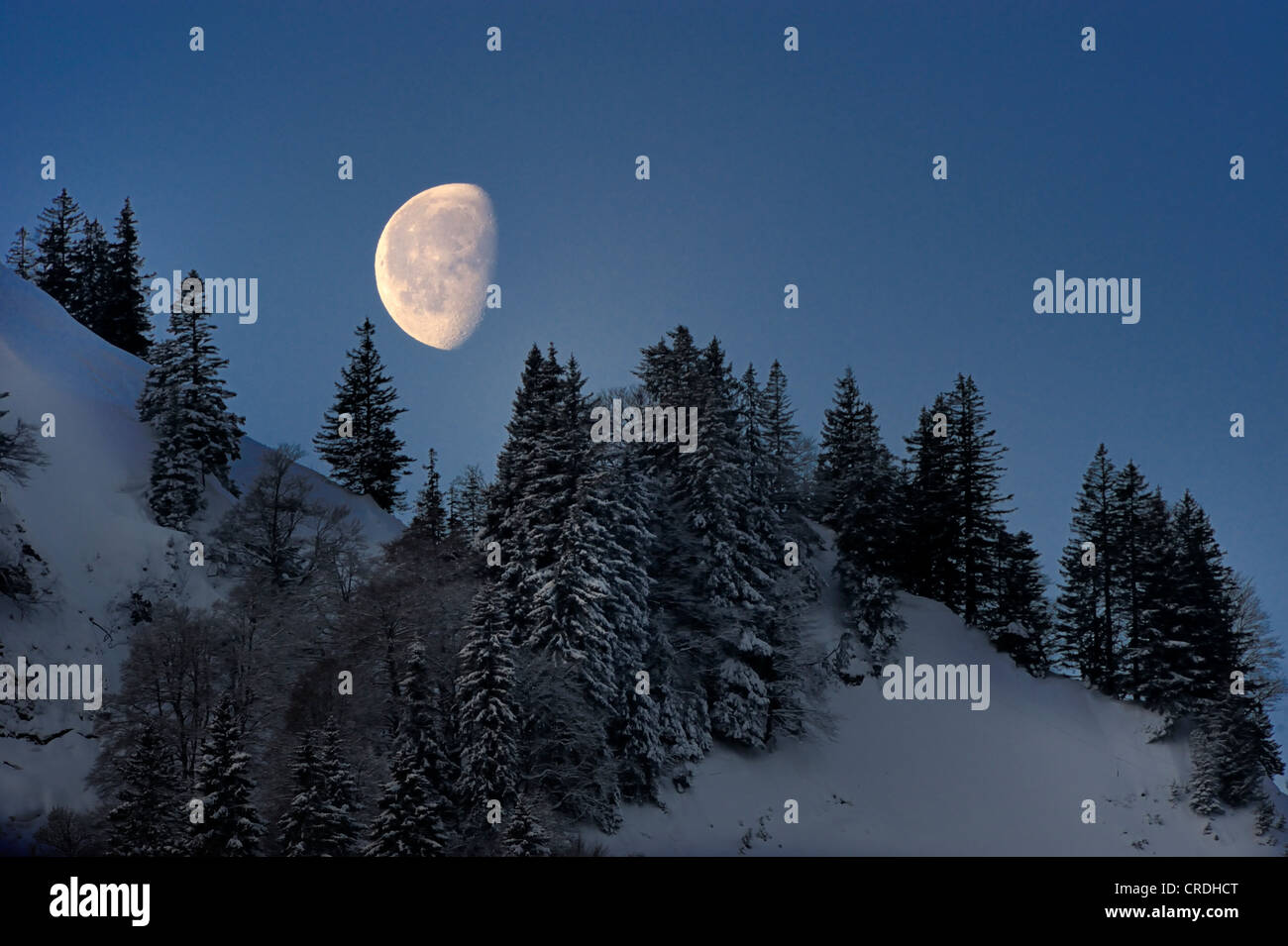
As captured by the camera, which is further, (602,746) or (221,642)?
(602,746)

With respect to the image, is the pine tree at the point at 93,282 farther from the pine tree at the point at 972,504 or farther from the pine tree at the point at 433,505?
the pine tree at the point at 972,504

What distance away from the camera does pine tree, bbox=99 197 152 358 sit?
3243 inches

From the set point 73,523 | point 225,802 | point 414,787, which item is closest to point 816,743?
point 414,787

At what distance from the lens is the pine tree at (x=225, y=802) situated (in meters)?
28.1

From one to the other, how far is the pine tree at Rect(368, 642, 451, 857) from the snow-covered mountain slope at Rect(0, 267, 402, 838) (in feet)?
36.1

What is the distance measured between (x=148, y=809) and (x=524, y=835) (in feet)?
33.9

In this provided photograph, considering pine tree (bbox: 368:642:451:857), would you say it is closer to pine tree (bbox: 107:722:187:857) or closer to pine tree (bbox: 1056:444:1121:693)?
pine tree (bbox: 107:722:187:857)

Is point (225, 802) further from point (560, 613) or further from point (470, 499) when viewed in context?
point (470, 499)

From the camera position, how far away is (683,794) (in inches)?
1768

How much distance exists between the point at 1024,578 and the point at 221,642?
46989 millimetres

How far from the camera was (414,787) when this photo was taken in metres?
30.8
